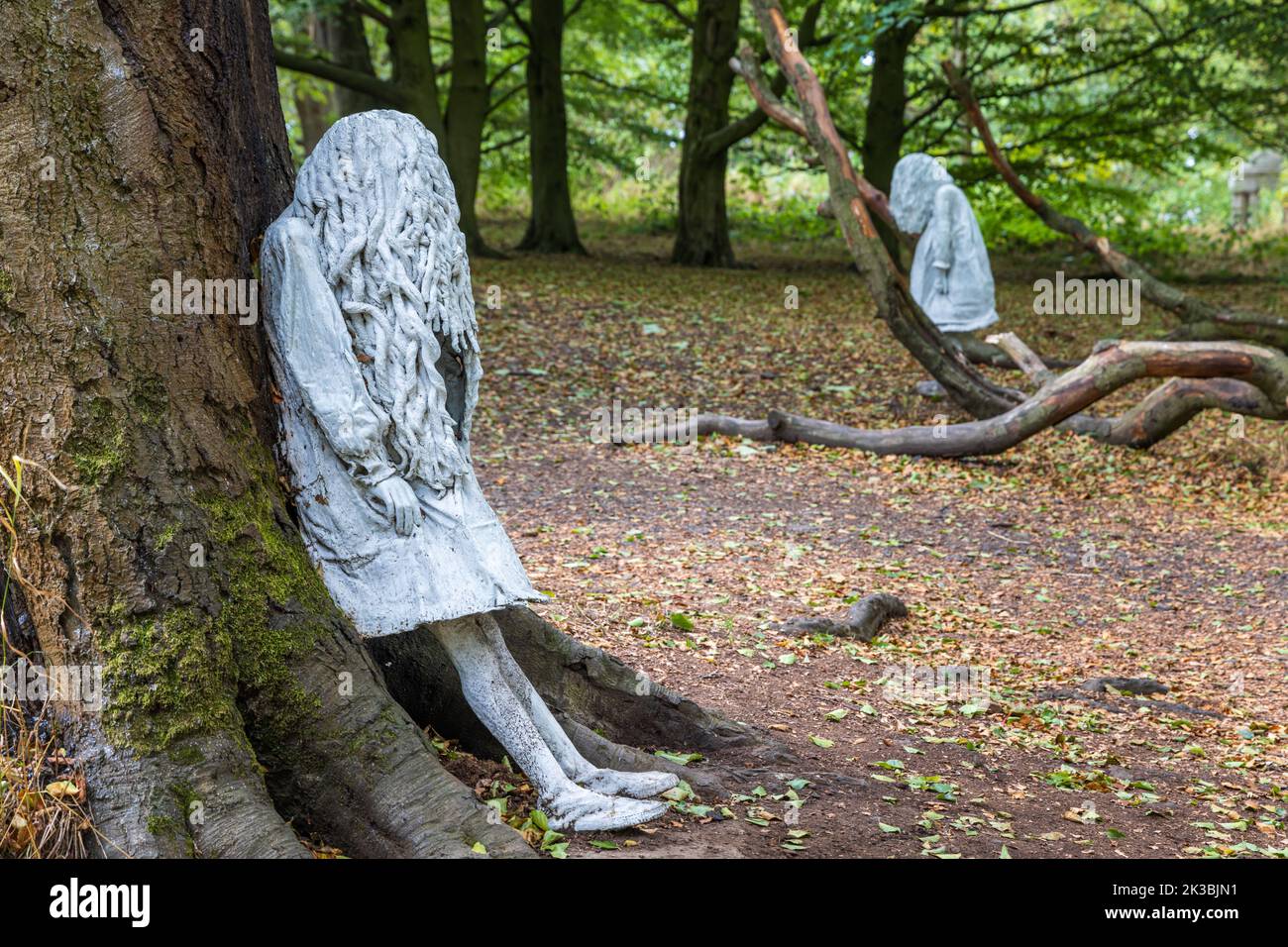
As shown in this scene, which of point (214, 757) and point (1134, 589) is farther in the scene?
point (1134, 589)

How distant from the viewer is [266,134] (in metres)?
4.11

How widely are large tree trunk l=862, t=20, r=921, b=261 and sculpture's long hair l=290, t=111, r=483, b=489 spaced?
15.9 m

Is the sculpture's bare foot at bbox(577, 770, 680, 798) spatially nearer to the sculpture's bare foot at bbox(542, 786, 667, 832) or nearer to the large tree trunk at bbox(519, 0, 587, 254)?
the sculpture's bare foot at bbox(542, 786, 667, 832)

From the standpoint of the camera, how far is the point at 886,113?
18844 millimetres

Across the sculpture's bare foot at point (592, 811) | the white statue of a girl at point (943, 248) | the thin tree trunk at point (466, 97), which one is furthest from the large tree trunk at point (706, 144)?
the sculpture's bare foot at point (592, 811)

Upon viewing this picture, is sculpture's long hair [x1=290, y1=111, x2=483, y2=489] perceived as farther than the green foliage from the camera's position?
No

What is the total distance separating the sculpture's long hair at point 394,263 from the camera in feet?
12.0

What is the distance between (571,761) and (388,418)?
49.7 inches

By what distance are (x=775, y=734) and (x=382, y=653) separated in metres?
1.77

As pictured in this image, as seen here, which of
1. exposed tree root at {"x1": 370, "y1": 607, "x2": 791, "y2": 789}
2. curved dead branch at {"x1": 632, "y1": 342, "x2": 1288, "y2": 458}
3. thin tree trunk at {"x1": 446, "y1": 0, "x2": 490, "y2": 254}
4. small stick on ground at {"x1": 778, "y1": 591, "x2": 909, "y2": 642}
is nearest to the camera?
exposed tree root at {"x1": 370, "y1": 607, "x2": 791, "y2": 789}

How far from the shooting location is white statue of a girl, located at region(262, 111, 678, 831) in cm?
360

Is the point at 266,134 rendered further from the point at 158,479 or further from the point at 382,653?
the point at 382,653

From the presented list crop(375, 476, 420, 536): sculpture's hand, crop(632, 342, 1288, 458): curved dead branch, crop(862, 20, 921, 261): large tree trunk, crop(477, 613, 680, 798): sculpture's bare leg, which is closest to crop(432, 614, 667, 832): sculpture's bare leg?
crop(477, 613, 680, 798): sculpture's bare leg

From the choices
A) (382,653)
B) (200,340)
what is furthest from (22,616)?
(382,653)
